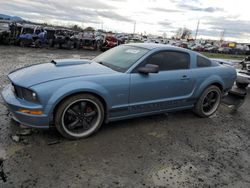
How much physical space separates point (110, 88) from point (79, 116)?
652 mm

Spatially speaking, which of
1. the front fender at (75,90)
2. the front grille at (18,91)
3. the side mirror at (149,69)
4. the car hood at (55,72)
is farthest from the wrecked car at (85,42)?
the front fender at (75,90)

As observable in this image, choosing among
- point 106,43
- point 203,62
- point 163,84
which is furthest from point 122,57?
point 106,43

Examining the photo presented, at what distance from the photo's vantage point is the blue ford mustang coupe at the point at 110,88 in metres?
3.55

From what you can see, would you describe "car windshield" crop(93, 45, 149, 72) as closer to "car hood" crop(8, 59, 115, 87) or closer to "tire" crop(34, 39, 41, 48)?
"car hood" crop(8, 59, 115, 87)

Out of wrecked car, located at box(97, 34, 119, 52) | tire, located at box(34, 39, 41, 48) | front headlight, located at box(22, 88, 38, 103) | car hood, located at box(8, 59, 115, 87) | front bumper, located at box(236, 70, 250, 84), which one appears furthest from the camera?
wrecked car, located at box(97, 34, 119, 52)

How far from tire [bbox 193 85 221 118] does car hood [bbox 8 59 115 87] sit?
219cm

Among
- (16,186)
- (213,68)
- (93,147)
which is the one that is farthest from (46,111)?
(213,68)

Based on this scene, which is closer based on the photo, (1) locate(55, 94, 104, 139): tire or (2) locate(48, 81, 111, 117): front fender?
(2) locate(48, 81, 111, 117): front fender

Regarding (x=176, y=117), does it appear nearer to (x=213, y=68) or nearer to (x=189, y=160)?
(x=213, y=68)

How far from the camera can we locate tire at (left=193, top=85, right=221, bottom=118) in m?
5.25

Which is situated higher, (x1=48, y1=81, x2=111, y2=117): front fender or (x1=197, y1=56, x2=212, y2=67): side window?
(x1=197, y1=56, x2=212, y2=67): side window

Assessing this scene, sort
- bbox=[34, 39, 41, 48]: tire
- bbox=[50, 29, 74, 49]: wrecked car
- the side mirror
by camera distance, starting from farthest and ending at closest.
Result: bbox=[50, 29, 74, 49]: wrecked car
bbox=[34, 39, 41, 48]: tire
the side mirror

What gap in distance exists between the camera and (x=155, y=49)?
4.61m

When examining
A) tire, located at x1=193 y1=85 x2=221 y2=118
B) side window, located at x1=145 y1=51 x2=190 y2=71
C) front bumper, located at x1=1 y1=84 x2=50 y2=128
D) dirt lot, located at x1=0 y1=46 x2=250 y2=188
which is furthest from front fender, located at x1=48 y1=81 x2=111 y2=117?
tire, located at x1=193 y1=85 x2=221 y2=118
